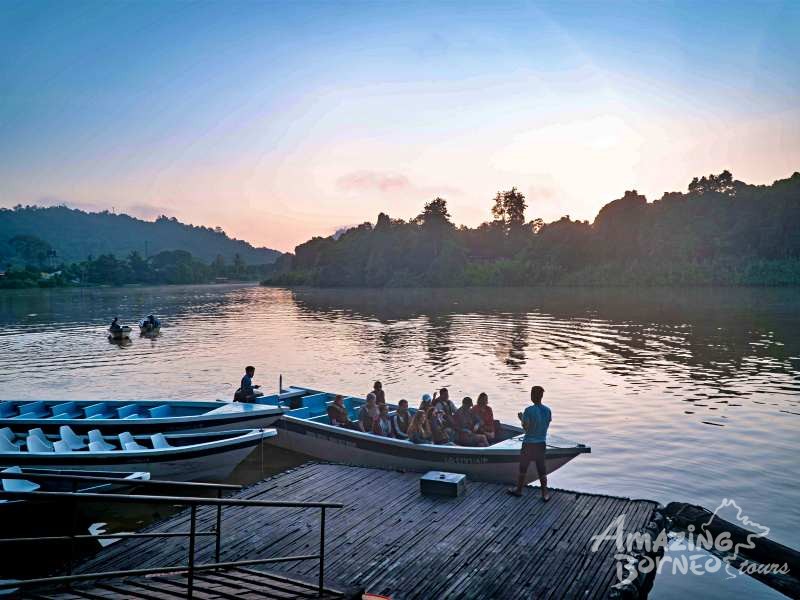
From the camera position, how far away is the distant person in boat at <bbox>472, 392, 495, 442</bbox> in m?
14.6

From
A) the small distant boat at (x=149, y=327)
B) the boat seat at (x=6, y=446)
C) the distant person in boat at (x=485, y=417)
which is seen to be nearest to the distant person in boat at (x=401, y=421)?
the distant person in boat at (x=485, y=417)

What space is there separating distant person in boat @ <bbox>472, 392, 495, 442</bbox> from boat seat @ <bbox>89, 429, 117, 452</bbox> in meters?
9.28

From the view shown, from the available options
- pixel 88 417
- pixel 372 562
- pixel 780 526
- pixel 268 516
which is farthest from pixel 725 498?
pixel 88 417

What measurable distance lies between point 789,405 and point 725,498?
34.9 feet

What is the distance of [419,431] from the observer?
46.4ft

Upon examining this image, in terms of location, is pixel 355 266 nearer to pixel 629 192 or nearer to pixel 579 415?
pixel 629 192

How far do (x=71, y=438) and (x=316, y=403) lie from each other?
688 cm

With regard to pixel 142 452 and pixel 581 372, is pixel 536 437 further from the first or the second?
pixel 581 372

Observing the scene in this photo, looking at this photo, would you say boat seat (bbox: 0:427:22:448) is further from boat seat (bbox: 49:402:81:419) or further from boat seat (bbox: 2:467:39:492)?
boat seat (bbox: 2:467:39:492)

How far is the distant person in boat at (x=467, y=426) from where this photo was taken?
14430mm

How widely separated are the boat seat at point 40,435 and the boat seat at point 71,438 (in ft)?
1.11

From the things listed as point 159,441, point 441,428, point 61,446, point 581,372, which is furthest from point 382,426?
point 581,372

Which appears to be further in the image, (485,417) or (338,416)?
(338,416)

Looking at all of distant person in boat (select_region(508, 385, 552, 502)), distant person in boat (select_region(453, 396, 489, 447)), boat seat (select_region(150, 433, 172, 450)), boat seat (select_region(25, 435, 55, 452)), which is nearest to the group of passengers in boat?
distant person in boat (select_region(453, 396, 489, 447))
